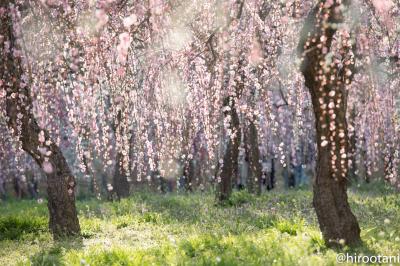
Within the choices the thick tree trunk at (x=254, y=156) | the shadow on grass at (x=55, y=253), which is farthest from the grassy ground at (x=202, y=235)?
the thick tree trunk at (x=254, y=156)

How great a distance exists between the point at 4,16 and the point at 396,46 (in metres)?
7.54

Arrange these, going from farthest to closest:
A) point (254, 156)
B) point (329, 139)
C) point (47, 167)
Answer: point (254, 156), point (47, 167), point (329, 139)

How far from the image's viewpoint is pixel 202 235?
30.8ft

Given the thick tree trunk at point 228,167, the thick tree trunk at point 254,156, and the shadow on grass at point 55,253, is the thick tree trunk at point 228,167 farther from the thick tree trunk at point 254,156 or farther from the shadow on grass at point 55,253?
the shadow on grass at point 55,253

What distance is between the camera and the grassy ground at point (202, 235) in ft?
25.7

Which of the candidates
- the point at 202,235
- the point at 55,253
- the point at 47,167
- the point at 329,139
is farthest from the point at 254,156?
the point at 329,139

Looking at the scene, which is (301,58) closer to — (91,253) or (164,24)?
(164,24)

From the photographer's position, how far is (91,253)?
28.8ft

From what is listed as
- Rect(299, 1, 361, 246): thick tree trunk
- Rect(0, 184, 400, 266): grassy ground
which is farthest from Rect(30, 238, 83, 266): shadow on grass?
Rect(299, 1, 361, 246): thick tree trunk

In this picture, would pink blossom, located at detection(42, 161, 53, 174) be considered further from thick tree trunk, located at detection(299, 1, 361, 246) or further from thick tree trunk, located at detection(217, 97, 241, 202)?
thick tree trunk, located at detection(217, 97, 241, 202)

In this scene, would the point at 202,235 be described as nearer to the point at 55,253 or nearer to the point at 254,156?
the point at 55,253

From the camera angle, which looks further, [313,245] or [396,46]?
[396,46]

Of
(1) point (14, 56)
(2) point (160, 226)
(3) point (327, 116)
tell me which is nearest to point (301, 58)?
(3) point (327, 116)

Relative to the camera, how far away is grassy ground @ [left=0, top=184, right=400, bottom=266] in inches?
308
